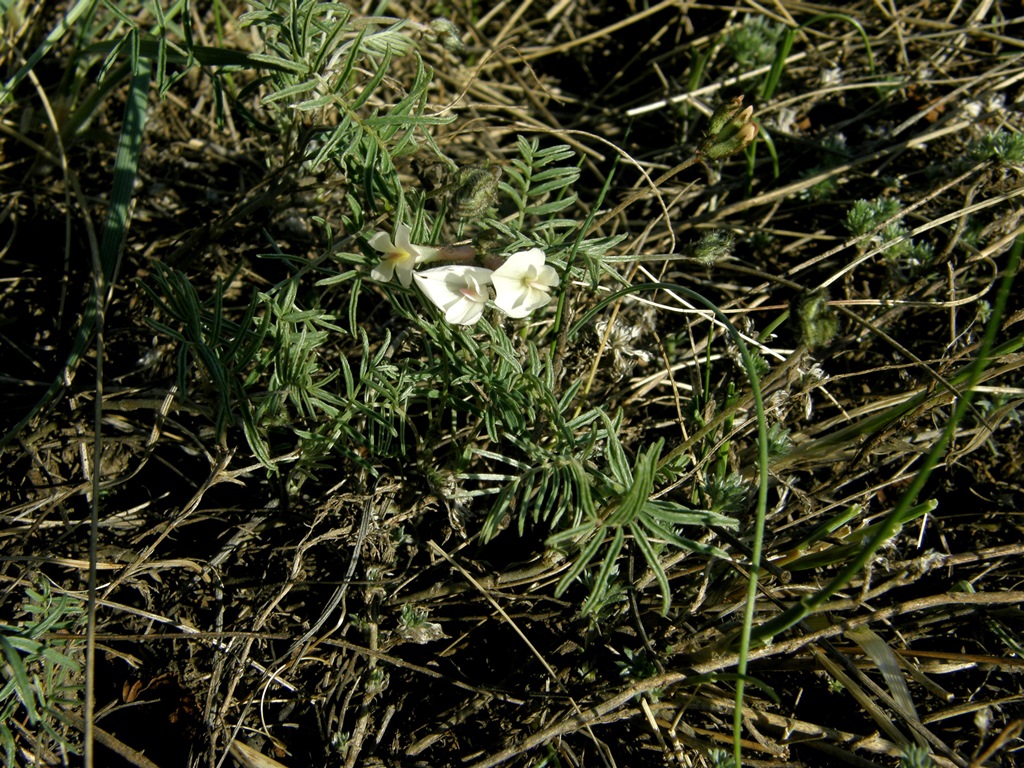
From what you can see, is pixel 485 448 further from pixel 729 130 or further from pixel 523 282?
pixel 729 130

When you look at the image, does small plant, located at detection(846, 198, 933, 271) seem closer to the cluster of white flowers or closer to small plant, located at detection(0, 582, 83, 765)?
the cluster of white flowers

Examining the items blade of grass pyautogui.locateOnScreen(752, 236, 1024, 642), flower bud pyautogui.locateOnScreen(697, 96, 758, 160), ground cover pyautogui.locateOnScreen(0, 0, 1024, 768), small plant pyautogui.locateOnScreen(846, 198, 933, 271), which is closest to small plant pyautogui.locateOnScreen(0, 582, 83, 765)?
ground cover pyautogui.locateOnScreen(0, 0, 1024, 768)

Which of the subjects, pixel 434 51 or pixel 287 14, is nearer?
pixel 287 14

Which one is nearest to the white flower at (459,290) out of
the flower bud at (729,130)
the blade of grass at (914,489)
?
the flower bud at (729,130)

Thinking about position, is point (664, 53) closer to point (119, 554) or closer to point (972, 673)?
point (972, 673)

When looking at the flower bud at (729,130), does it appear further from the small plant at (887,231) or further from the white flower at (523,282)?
the small plant at (887,231)

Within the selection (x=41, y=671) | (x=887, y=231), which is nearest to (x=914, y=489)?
(x=887, y=231)

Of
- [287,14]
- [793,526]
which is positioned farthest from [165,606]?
[793,526]
